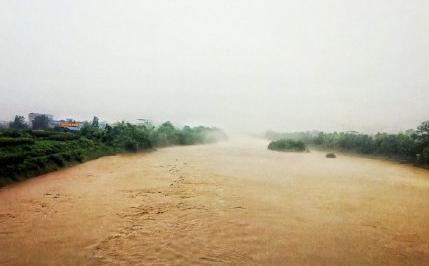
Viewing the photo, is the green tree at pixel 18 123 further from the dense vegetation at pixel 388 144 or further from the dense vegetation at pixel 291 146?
the dense vegetation at pixel 388 144

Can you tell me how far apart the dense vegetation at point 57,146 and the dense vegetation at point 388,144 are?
72.0 feet

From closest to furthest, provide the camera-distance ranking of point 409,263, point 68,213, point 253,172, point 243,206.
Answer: point 409,263, point 68,213, point 243,206, point 253,172

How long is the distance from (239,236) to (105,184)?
354 inches

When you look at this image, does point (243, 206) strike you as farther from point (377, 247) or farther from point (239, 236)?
point (377, 247)

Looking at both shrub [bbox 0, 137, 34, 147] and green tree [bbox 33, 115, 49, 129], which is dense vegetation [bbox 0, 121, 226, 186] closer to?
shrub [bbox 0, 137, 34, 147]

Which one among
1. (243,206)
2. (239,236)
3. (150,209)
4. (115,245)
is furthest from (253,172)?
(115,245)

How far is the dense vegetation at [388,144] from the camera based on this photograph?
87.6 ft

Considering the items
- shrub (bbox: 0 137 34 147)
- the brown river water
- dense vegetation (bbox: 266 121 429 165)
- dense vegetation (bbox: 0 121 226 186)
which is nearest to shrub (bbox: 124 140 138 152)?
dense vegetation (bbox: 0 121 226 186)

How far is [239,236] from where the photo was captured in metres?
8.18

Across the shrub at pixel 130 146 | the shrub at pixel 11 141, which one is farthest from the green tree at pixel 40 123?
the shrub at pixel 11 141

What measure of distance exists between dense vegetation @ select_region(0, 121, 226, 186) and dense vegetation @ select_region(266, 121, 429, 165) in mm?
21957

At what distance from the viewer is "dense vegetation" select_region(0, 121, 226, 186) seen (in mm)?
15397

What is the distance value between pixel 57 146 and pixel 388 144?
1144 inches

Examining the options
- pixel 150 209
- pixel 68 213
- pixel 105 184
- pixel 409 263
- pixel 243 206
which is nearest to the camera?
pixel 409 263
